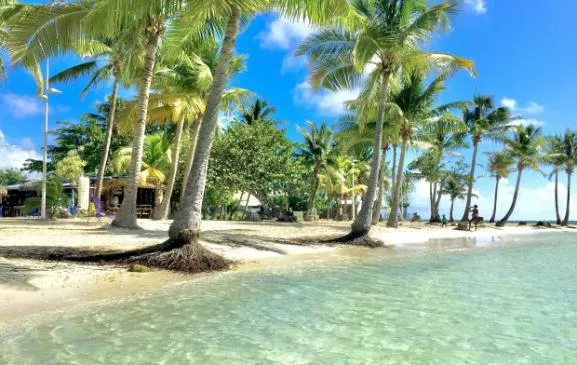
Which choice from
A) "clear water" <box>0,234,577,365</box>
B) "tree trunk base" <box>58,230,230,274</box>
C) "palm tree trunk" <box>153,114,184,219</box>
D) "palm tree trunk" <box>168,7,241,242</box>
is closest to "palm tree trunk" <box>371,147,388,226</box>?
"palm tree trunk" <box>153,114,184,219</box>

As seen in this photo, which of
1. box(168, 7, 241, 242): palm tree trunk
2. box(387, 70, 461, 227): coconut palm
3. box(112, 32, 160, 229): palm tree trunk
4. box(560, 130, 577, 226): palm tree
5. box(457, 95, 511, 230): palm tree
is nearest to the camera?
box(168, 7, 241, 242): palm tree trunk

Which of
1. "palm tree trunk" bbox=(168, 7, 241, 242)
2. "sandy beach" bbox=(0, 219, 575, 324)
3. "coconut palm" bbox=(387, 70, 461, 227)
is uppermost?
"coconut palm" bbox=(387, 70, 461, 227)

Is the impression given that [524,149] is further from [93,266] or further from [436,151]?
[93,266]

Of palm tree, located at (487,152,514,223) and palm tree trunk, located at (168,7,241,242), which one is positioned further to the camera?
palm tree, located at (487,152,514,223)

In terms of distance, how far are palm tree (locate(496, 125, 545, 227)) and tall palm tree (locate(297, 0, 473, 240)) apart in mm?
25224

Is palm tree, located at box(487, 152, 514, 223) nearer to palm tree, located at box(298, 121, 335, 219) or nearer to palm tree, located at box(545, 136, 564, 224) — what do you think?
palm tree, located at box(545, 136, 564, 224)

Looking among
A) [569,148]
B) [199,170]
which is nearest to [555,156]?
[569,148]

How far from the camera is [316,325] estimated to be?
5918 mm

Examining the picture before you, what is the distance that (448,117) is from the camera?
25.6 metres

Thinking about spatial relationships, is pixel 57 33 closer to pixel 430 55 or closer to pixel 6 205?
pixel 430 55

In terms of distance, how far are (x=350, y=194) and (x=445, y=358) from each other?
128 ft

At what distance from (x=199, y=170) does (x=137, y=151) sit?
5.36 meters

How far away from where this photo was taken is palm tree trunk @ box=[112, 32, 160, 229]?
47.7ft

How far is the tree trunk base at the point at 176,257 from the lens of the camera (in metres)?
9.30
